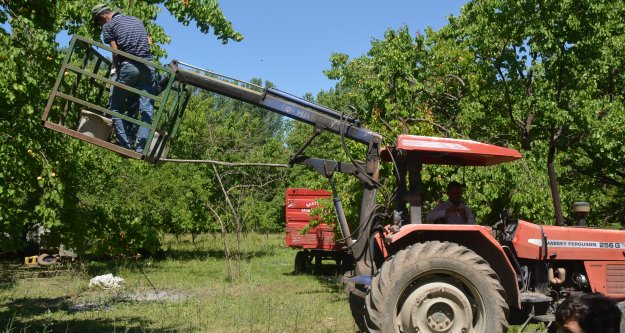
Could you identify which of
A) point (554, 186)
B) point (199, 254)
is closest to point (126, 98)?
point (554, 186)

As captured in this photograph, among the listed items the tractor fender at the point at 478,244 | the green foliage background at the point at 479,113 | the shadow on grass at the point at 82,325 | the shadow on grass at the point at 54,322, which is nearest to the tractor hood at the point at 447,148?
the tractor fender at the point at 478,244

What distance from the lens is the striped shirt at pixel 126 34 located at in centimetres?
726

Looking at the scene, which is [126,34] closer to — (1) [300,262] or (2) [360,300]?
(2) [360,300]

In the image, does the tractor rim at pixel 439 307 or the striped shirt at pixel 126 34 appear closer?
the striped shirt at pixel 126 34

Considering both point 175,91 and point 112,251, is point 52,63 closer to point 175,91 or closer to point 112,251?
point 175,91

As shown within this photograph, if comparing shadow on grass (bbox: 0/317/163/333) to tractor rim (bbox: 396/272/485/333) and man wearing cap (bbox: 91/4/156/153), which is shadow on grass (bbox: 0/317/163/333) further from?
tractor rim (bbox: 396/272/485/333)

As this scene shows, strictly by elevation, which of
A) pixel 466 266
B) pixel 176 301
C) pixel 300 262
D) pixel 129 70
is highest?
pixel 129 70

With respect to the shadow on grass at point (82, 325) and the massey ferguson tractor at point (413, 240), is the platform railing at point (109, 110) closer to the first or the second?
the massey ferguson tractor at point (413, 240)

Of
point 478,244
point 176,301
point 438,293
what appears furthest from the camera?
point 176,301

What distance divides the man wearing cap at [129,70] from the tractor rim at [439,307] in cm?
336

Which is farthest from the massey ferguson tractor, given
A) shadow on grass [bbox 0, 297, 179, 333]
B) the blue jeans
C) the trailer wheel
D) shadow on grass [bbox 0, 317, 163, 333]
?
the trailer wheel

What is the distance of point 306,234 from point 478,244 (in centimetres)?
1221

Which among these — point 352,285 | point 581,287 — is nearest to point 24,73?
point 352,285

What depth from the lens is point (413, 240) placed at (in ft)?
26.2
